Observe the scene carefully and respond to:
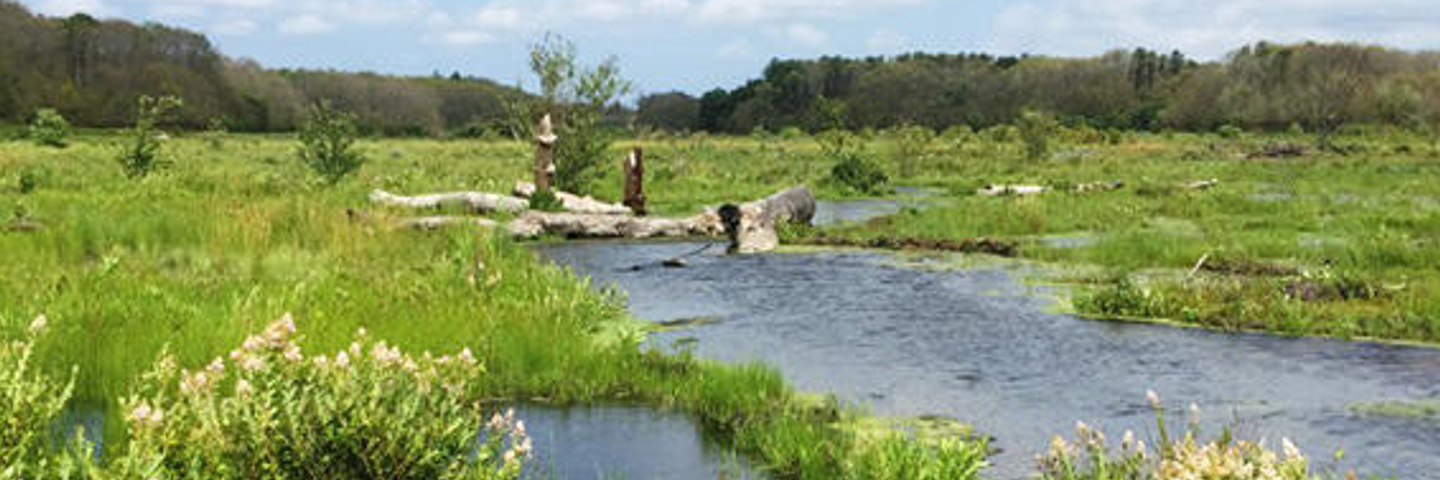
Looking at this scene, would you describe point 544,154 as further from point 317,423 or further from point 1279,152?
point 1279,152

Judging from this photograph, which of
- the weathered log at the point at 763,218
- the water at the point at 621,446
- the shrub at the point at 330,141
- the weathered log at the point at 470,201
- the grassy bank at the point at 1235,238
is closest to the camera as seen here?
the water at the point at 621,446

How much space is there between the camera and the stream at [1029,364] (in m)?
8.77

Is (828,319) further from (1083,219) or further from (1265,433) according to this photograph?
(1083,219)

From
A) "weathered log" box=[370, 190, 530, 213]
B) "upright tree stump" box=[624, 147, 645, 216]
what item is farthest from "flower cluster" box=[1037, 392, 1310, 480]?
"upright tree stump" box=[624, 147, 645, 216]

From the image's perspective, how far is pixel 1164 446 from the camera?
5598 mm

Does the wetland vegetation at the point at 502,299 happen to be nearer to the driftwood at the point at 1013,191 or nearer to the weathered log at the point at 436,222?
the driftwood at the point at 1013,191

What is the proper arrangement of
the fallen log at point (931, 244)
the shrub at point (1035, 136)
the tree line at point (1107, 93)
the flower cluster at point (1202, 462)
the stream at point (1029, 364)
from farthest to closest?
the tree line at point (1107, 93), the shrub at point (1035, 136), the fallen log at point (931, 244), the stream at point (1029, 364), the flower cluster at point (1202, 462)

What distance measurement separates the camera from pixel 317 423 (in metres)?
5.47

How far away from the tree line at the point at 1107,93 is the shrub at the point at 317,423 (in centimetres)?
7224

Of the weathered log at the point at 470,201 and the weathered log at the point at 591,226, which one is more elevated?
the weathered log at the point at 470,201

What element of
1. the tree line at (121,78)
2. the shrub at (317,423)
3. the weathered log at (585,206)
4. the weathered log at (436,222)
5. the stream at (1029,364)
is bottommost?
the stream at (1029,364)

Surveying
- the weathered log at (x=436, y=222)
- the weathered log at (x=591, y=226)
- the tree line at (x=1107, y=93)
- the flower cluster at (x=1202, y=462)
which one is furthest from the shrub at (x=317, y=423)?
the tree line at (x=1107, y=93)

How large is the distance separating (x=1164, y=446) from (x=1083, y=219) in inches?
778

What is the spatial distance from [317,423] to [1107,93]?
16050 cm
